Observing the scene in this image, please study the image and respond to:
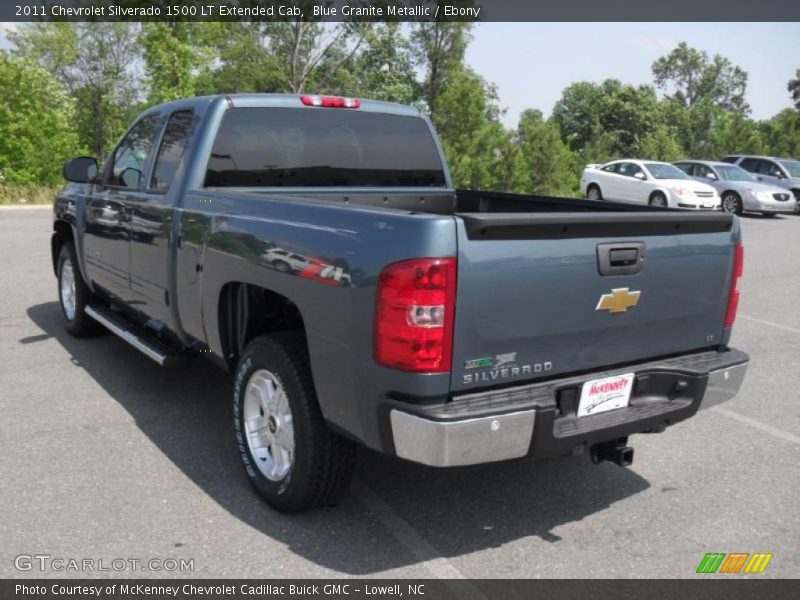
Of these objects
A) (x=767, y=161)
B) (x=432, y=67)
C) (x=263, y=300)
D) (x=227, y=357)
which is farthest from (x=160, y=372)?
(x=432, y=67)

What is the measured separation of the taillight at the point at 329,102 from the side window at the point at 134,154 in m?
1.02

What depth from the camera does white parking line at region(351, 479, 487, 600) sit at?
9.62 ft

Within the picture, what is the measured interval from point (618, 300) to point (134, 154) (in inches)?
143

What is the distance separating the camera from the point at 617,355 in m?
3.25

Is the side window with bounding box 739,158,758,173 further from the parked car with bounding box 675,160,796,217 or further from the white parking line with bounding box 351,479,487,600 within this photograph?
the white parking line with bounding box 351,479,487,600

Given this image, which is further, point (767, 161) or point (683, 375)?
point (767, 161)

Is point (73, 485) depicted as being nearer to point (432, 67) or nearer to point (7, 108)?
point (7, 108)

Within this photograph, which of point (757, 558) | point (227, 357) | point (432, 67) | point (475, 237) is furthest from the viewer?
point (432, 67)

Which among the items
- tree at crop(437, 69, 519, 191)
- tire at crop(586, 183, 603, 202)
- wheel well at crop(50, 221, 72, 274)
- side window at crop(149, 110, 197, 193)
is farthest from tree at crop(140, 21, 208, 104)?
side window at crop(149, 110, 197, 193)

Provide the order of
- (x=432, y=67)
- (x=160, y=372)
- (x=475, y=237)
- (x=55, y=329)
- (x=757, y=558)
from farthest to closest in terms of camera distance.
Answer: (x=432, y=67)
(x=55, y=329)
(x=160, y=372)
(x=757, y=558)
(x=475, y=237)

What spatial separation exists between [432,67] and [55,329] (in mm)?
34915

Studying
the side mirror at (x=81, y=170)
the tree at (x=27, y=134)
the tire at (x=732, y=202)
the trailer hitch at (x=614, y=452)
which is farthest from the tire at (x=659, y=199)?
the tree at (x=27, y=134)

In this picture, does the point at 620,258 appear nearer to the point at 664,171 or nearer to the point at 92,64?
the point at 664,171

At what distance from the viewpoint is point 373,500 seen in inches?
144
